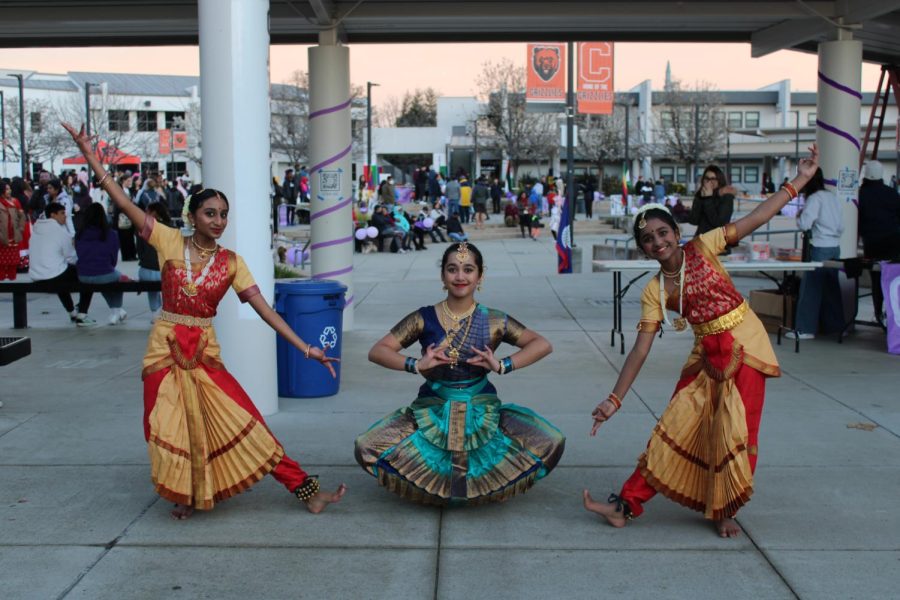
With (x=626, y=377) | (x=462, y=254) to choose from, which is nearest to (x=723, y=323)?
(x=626, y=377)

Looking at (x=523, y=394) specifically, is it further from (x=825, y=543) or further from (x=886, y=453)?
(x=825, y=543)

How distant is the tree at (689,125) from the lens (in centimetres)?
6681

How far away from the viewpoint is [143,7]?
12.6 meters

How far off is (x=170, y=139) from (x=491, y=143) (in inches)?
986

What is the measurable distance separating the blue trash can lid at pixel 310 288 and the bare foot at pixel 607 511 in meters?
3.63

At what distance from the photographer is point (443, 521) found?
5445mm

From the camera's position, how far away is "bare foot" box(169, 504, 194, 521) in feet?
17.8

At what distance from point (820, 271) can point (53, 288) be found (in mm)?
9039

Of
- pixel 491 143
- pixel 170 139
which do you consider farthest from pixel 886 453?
pixel 491 143

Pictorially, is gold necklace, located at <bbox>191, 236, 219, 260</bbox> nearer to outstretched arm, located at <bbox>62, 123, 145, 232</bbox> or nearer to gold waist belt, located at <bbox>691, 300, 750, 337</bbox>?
outstretched arm, located at <bbox>62, 123, 145, 232</bbox>

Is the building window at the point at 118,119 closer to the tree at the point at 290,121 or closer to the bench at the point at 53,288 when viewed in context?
the tree at the point at 290,121

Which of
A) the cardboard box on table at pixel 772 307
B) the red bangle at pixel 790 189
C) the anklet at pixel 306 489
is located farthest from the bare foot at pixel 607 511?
the cardboard box on table at pixel 772 307

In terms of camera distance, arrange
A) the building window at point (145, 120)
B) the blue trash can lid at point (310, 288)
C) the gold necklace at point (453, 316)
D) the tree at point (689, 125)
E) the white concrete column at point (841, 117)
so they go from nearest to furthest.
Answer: the gold necklace at point (453, 316) → the blue trash can lid at point (310, 288) → the white concrete column at point (841, 117) → the tree at point (689, 125) → the building window at point (145, 120)

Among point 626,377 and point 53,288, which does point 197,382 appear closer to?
point 626,377
